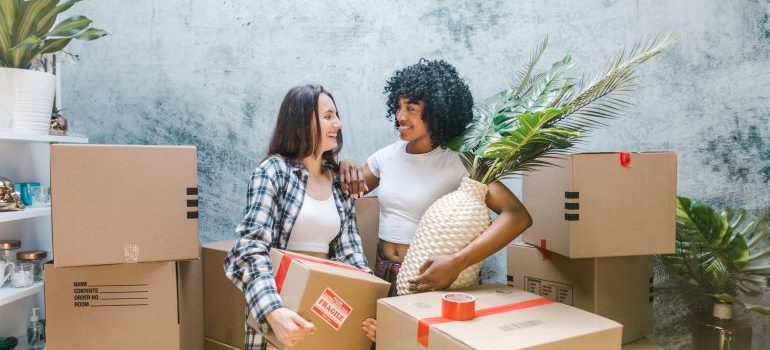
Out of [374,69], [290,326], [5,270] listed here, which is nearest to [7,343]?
[5,270]

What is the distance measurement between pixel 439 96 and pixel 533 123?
18.3 inches

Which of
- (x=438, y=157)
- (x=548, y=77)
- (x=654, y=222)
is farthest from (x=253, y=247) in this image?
(x=654, y=222)

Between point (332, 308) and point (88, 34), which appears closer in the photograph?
point (332, 308)

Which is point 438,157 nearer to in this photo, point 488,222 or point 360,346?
point 488,222

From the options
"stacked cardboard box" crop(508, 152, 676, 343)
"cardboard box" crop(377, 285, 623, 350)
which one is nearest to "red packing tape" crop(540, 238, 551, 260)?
"stacked cardboard box" crop(508, 152, 676, 343)

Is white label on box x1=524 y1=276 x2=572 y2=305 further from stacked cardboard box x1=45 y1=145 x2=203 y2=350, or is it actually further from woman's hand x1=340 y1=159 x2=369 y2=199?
stacked cardboard box x1=45 y1=145 x2=203 y2=350

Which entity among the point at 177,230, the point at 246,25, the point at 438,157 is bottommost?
the point at 177,230

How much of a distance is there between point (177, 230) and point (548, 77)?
1.42 metres

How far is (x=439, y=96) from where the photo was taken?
190 centimetres

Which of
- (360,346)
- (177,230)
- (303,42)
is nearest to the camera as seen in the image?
(360,346)

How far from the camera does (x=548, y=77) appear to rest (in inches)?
73.2

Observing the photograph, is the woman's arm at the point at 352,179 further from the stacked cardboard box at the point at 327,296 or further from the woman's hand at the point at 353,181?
the stacked cardboard box at the point at 327,296

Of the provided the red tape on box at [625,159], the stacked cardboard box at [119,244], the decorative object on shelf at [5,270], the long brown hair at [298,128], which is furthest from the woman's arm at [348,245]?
the decorative object on shelf at [5,270]

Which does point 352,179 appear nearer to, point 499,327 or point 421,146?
point 421,146
